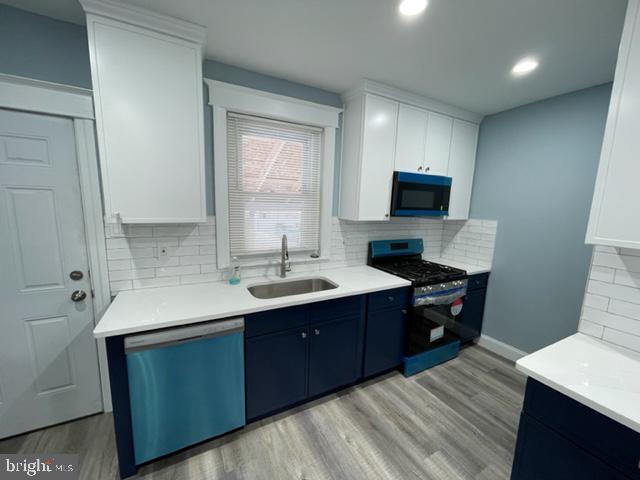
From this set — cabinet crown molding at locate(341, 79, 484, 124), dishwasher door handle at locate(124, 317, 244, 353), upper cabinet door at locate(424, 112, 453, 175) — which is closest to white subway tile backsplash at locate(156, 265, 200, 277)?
dishwasher door handle at locate(124, 317, 244, 353)

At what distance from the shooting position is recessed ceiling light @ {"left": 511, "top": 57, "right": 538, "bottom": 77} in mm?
1750

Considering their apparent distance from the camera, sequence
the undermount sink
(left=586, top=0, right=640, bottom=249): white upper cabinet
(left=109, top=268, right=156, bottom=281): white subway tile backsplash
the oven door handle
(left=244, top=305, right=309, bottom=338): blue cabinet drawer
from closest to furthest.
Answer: (left=586, top=0, right=640, bottom=249): white upper cabinet < (left=244, top=305, right=309, bottom=338): blue cabinet drawer < (left=109, top=268, right=156, bottom=281): white subway tile backsplash < the undermount sink < the oven door handle

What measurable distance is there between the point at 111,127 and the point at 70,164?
0.45m

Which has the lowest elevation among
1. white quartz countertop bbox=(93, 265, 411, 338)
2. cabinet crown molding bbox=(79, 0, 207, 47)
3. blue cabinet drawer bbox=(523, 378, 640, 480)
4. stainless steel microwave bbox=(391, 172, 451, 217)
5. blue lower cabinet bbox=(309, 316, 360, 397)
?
blue lower cabinet bbox=(309, 316, 360, 397)

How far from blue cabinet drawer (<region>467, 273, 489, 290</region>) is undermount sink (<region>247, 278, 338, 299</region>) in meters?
1.55

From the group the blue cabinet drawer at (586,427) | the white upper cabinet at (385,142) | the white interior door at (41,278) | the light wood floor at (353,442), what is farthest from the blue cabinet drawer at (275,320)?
the blue cabinet drawer at (586,427)

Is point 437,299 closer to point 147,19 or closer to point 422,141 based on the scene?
point 422,141

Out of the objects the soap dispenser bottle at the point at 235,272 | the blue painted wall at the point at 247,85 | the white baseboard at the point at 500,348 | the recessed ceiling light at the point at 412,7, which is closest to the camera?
the recessed ceiling light at the point at 412,7

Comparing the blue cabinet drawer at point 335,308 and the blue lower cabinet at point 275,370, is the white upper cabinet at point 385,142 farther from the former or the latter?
the blue lower cabinet at point 275,370

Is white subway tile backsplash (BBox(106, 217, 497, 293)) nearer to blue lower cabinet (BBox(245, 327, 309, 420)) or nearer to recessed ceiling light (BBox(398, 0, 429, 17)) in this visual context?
blue lower cabinet (BBox(245, 327, 309, 420))

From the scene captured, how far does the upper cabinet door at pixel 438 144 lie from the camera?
2562mm

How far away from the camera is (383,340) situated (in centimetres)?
225

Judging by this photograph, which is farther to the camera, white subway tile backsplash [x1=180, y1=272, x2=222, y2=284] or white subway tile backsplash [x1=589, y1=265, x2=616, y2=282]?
white subway tile backsplash [x1=180, y1=272, x2=222, y2=284]

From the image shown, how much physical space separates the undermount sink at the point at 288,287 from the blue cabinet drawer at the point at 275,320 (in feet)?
1.43
